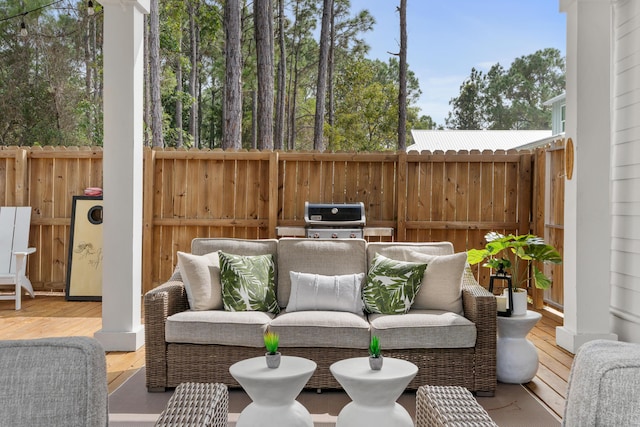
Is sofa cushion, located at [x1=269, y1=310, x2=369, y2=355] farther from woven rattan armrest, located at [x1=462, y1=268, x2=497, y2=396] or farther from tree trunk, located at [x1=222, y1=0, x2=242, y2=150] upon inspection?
tree trunk, located at [x1=222, y1=0, x2=242, y2=150]

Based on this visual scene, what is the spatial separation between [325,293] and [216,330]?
2.35ft

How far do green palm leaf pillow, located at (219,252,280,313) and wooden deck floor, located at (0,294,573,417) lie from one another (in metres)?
0.84

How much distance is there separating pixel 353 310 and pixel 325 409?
689 millimetres

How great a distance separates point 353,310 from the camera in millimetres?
3680

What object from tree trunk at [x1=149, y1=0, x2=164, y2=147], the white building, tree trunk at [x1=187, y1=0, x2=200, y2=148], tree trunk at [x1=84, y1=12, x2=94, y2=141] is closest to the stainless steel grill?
the white building

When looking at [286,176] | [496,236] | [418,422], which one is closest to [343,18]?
[286,176]

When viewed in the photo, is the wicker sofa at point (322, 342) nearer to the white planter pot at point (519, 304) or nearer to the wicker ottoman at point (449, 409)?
the white planter pot at point (519, 304)

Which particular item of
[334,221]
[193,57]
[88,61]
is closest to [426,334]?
[334,221]

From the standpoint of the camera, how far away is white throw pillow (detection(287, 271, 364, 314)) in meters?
3.68

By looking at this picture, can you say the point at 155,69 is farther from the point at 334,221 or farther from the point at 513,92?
the point at 513,92

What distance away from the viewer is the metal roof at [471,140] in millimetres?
15289

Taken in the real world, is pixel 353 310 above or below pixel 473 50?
below

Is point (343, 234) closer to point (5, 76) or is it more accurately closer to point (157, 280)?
point (157, 280)

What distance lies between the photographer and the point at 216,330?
11.1ft
